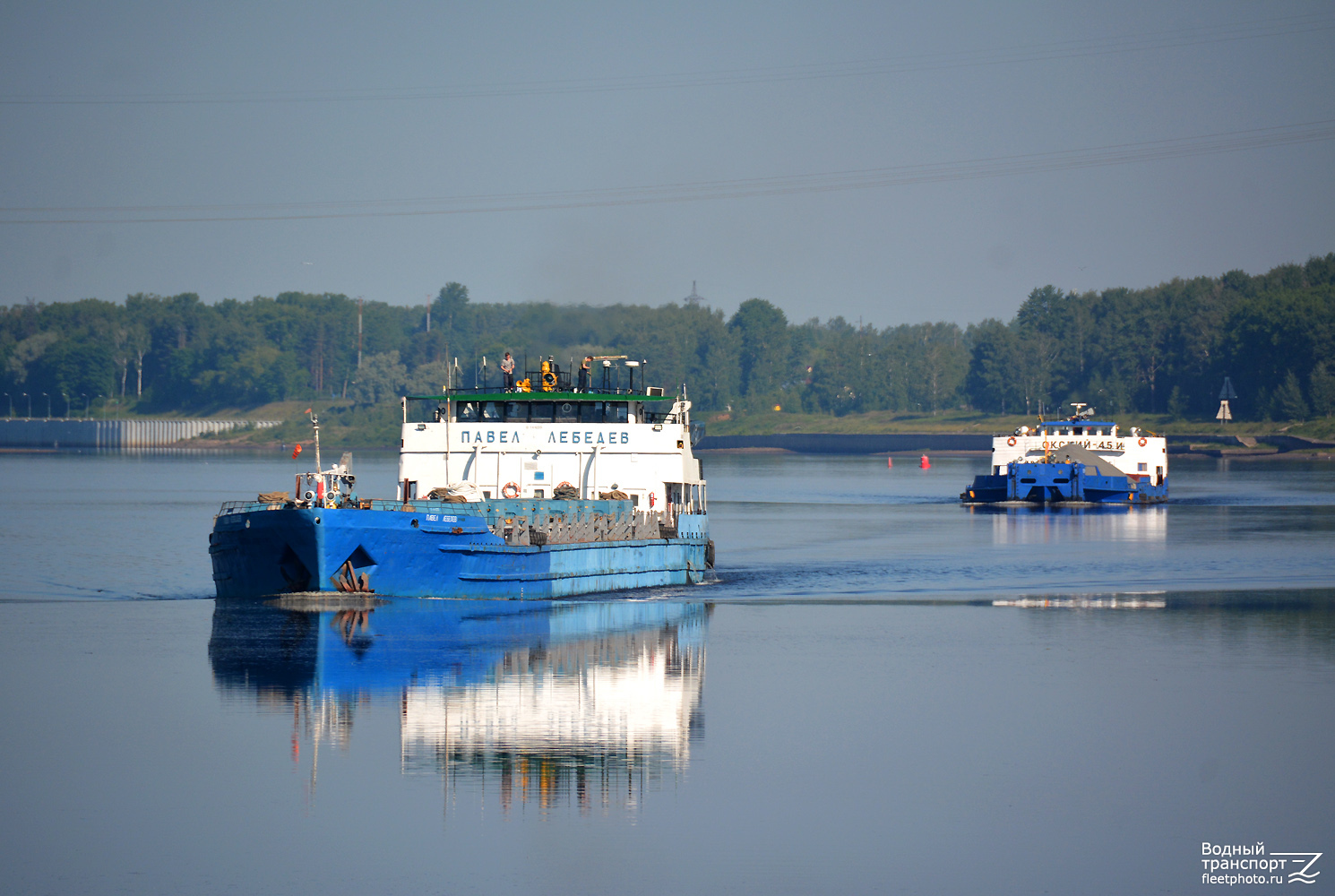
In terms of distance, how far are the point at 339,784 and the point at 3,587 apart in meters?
28.7

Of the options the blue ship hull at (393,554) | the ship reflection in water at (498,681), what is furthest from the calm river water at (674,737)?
the blue ship hull at (393,554)

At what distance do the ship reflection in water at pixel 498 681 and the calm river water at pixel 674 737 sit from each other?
0.10 metres

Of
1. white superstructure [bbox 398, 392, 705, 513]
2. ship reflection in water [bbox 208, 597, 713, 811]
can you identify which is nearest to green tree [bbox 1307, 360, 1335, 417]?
white superstructure [bbox 398, 392, 705, 513]

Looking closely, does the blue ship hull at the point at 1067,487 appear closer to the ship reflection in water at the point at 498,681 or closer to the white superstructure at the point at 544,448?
the white superstructure at the point at 544,448

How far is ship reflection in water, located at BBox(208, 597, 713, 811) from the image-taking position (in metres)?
22.2

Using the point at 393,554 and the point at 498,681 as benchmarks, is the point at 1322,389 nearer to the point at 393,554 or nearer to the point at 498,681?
the point at 393,554

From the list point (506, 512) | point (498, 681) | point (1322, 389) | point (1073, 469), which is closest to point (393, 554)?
point (506, 512)

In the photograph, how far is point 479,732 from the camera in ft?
79.5

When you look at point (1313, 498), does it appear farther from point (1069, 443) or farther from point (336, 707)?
point (336, 707)

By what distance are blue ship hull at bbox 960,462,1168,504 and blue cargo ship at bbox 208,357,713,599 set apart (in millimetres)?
49870

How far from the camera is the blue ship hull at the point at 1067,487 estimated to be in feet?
309

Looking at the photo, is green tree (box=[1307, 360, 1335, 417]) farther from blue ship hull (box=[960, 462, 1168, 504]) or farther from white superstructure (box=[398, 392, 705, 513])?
white superstructure (box=[398, 392, 705, 513])

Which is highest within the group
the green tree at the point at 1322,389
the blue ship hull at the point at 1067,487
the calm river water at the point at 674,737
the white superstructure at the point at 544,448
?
the green tree at the point at 1322,389

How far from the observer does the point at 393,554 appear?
36.0 m
